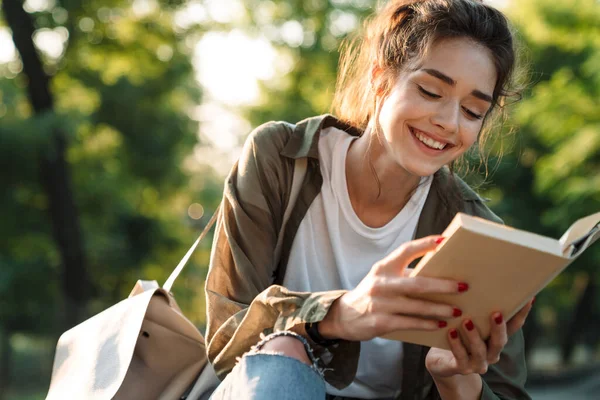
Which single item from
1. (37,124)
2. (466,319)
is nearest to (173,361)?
(466,319)

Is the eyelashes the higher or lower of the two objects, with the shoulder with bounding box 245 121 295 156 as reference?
higher

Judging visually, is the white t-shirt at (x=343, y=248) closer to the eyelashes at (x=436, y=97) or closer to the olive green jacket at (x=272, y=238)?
the olive green jacket at (x=272, y=238)

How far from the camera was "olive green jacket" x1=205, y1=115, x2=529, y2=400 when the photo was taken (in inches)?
76.2

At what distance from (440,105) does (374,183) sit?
1.14 feet

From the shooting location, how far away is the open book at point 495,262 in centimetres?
144

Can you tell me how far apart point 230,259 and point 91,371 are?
452 mm

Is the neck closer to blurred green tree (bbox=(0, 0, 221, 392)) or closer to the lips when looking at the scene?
the lips

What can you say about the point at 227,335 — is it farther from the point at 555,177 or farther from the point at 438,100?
the point at 555,177

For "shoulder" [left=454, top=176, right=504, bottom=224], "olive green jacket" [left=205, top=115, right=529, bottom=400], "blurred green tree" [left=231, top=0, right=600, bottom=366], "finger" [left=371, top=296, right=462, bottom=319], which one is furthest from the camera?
"blurred green tree" [left=231, top=0, right=600, bottom=366]

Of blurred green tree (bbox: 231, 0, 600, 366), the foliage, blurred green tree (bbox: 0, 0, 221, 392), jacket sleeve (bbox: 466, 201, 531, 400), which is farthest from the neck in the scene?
the foliage

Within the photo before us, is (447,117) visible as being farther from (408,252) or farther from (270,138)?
(408,252)

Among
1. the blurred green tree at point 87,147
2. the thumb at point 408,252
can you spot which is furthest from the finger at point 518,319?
the blurred green tree at point 87,147

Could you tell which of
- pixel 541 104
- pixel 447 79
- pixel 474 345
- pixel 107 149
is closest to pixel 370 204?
pixel 447 79

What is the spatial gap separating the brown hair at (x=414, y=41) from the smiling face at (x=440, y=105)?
0.13 feet
